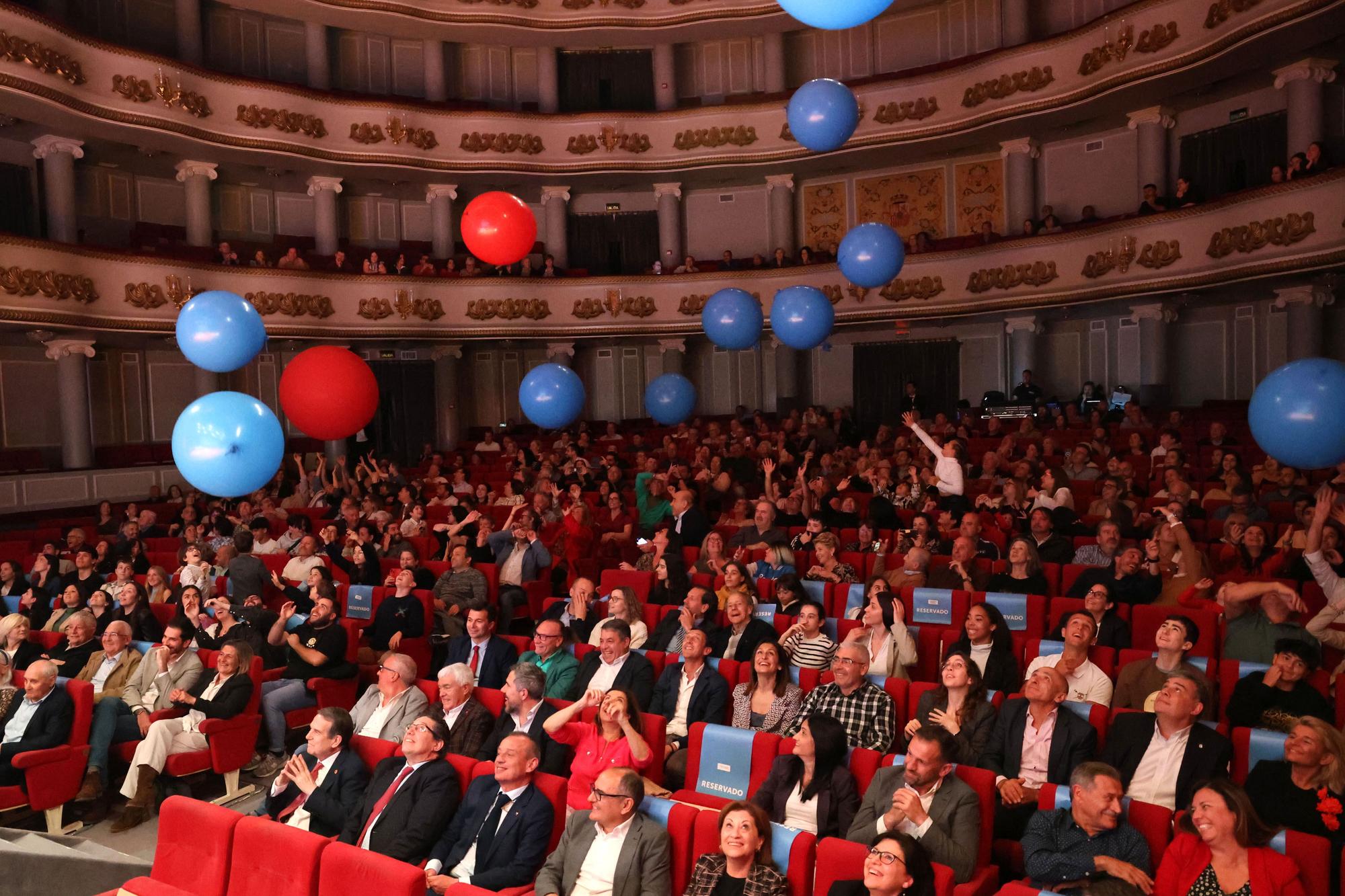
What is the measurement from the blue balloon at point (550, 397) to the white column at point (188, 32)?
8.64m

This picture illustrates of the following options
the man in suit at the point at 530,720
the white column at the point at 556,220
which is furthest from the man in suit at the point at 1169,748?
the white column at the point at 556,220

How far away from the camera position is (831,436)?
42.2ft

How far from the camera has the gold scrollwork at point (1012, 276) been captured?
1274 cm

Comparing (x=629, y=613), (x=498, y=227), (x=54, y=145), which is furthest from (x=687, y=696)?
(x=54, y=145)

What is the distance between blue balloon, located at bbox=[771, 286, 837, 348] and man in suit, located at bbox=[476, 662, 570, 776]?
18.0ft

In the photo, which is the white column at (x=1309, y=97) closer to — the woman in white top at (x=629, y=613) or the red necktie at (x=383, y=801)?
the woman in white top at (x=629, y=613)

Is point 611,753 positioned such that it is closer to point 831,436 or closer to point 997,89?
point 831,436

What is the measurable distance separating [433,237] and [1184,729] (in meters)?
14.7

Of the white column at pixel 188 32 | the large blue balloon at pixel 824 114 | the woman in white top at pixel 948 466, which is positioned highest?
the white column at pixel 188 32

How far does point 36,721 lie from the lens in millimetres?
4707

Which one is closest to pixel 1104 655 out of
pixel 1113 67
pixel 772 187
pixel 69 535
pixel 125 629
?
pixel 125 629

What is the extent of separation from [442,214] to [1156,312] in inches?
407

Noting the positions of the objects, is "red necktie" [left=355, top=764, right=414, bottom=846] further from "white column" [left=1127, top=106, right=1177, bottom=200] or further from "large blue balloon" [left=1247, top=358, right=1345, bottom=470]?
"white column" [left=1127, top=106, right=1177, bottom=200]

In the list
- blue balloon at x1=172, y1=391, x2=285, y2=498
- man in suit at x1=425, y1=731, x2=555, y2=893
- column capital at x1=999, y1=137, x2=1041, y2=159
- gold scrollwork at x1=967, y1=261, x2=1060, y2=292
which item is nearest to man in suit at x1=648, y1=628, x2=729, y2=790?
man in suit at x1=425, y1=731, x2=555, y2=893
